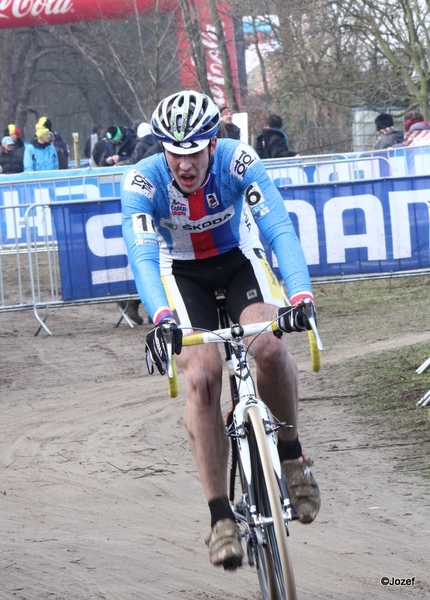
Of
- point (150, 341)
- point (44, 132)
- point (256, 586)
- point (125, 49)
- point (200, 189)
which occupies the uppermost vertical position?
point (125, 49)

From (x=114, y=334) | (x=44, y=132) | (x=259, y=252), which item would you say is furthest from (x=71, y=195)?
(x=259, y=252)

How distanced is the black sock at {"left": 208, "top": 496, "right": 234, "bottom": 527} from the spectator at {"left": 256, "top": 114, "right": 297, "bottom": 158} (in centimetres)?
1428

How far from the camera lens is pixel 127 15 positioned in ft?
81.0

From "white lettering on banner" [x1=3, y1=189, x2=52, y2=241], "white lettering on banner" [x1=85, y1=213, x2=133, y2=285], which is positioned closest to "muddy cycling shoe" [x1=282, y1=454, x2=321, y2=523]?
"white lettering on banner" [x1=85, y1=213, x2=133, y2=285]

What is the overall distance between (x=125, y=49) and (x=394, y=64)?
8.38 metres

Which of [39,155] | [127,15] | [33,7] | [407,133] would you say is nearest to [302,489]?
[407,133]

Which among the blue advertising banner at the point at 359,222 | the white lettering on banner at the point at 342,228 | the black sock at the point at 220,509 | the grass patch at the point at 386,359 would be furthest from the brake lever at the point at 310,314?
the white lettering on banner at the point at 342,228

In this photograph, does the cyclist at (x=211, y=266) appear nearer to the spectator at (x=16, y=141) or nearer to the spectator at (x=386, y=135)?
the spectator at (x=386, y=135)

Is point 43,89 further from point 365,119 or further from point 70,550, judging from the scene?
point 70,550

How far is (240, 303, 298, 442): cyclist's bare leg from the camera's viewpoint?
4488 millimetres

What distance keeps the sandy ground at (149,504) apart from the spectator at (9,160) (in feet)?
39.2

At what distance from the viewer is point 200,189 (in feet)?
15.5

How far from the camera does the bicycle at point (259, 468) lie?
3.83 metres

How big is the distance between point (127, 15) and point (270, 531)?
2229 centimetres
